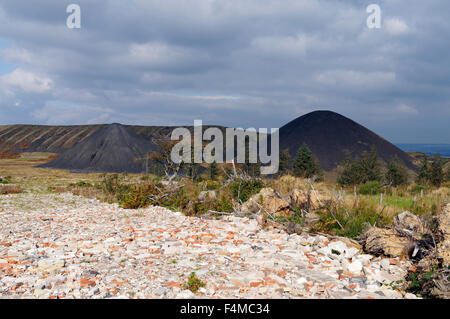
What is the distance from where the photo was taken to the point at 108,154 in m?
58.3

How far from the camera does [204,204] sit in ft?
36.0

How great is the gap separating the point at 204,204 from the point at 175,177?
4.10m

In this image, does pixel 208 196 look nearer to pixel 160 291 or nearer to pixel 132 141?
pixel 160 291

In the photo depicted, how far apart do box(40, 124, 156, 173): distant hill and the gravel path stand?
48089mm

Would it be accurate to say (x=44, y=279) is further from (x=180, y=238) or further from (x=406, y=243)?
(x=406, y=243)

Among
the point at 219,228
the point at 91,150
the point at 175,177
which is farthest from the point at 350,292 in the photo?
the point at 91,150

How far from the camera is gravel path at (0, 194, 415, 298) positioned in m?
4.37

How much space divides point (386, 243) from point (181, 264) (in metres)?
3.54

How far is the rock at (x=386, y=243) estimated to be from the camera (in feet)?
19.8

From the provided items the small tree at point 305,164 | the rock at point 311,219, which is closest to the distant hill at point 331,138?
the small tree at point 305,164

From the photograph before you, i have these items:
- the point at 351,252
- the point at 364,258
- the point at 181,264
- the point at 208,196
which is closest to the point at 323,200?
the point at 351,252

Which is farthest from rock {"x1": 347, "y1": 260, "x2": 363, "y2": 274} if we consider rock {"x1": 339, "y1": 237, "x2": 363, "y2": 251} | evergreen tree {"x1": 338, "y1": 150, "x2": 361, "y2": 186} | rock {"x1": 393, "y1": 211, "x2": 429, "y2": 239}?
evergreen tree {"x1": 338, "y1": 150, "x2": 361, "y2": 186}

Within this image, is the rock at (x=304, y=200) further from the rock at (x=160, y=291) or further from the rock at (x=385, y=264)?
the rock at (x=160, y=291)
